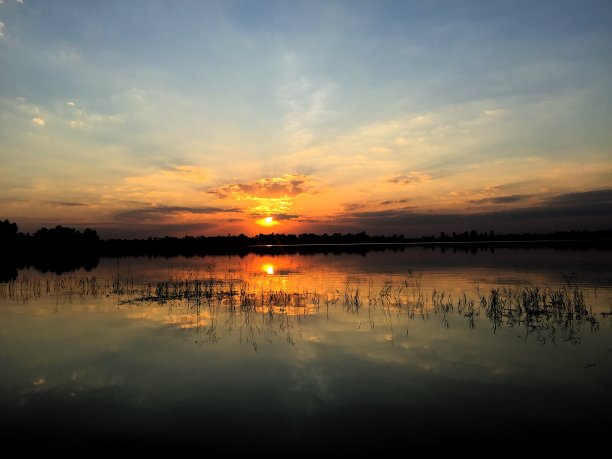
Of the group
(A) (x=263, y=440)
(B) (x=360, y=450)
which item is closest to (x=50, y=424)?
(A) (x=263, y=440)

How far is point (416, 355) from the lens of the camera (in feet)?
47.8

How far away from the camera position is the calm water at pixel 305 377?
28.7 ft

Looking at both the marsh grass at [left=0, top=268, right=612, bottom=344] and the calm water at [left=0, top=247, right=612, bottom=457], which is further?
the marsh grass at [left=0, top=268, right=612, bottom=344]

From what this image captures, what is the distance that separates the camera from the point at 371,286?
34438 mm

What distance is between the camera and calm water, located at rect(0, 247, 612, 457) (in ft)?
28.7

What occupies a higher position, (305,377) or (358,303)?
(358,303)

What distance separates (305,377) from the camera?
12594mm

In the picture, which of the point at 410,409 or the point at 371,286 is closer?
the point at 410,409

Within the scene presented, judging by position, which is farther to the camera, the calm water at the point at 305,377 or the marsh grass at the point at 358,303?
the marsh grass at the point at 358,303

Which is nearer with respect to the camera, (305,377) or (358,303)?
(305,377)

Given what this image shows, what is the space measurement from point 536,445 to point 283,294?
77.4 ft

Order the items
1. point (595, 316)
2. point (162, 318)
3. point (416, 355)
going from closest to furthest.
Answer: point (416, 355) < point (595, 316) < point (162, 318)

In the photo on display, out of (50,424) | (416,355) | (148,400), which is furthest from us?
(416,355)

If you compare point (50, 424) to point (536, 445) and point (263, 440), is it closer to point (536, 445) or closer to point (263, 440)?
point (263, 440)
